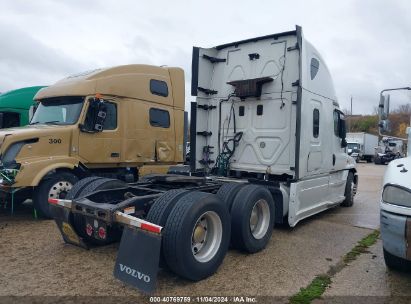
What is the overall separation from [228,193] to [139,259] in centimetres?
179

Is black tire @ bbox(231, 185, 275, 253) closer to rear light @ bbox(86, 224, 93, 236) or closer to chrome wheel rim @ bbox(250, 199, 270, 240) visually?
chrome wheel rim @ bbox(250, 199, 270, 240)

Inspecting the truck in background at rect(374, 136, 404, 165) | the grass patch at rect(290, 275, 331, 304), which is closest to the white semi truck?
the grass patch at rect(290, 275, 331, 304)

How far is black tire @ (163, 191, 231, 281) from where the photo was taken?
3.66 metres

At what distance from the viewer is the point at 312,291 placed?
374cm

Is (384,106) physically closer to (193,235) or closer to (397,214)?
(397,214)

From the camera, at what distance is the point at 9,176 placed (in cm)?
629

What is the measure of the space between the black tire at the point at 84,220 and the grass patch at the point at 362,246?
118 inches

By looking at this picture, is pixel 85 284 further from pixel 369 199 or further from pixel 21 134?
pixel 369 199

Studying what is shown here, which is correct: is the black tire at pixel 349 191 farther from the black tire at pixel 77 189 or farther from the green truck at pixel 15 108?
the green truck at pixel 15 108

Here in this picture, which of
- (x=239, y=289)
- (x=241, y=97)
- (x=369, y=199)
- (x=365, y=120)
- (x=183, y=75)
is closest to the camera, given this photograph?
(x=239, y=289)

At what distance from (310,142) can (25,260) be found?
188 inches

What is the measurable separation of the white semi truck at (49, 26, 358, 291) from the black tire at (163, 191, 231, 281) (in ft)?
0.04

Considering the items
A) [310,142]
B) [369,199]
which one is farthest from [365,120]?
[310,142]

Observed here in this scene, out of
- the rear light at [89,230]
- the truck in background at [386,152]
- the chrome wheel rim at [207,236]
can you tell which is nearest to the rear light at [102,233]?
the rear light at [89,230]
